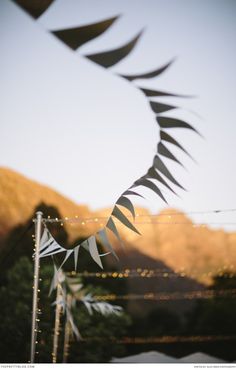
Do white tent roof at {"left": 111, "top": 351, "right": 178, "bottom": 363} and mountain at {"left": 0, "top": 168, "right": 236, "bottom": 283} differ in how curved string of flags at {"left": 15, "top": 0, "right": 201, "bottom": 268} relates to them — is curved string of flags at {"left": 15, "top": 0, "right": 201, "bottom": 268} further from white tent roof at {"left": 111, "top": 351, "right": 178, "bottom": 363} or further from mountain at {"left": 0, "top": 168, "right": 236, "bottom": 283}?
mountain at {"left": 0, "top": 168, "right": 236, "bottom": 283}

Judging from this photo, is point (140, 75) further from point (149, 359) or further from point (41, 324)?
point (149, 359)

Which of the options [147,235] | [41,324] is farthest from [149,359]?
[147,235]

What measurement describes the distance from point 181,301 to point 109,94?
9.58 metres

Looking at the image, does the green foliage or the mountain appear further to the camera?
the mountain

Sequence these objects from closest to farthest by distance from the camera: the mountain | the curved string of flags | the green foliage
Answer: the curved string of flags
the green foliage
the mountain

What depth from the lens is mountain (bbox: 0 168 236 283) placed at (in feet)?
42.5

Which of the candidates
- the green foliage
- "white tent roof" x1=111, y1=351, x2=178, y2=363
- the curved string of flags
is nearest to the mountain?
the green foliage

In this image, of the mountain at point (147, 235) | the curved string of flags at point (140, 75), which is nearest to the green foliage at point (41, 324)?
the mountain at point (147, 235)

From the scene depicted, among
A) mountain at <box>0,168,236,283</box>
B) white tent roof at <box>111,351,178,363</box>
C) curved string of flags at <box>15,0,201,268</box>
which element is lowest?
white tent roof at <box>111,351,178,363</box>

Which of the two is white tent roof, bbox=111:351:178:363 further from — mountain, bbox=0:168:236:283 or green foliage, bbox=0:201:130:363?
mountain, bbox=0:168:236:283

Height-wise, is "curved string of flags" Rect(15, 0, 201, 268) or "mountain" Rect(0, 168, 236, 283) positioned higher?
"curved string of flags" Rect(15, 0, 201, 268)

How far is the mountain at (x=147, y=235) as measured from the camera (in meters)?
12.9

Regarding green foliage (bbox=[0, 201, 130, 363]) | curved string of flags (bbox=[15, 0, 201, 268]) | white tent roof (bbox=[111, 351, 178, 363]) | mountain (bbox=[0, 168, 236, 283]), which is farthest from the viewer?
mountain (bbox=[0, 168, 236, 283])

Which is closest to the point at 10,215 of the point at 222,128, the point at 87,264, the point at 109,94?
the point at 87,264
